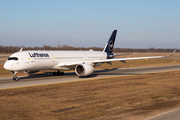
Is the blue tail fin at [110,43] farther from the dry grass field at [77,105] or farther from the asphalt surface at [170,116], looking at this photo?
the asphalt surface at [170,116]

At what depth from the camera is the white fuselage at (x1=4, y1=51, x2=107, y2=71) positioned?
2805 centimetres

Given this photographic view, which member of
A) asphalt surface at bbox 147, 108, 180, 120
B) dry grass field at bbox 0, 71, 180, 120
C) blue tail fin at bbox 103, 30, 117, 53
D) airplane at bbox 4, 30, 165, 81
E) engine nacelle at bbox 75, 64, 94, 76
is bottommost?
dry grass field at bbox 0, 71, 180, 120

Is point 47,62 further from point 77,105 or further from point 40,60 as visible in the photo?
point 77,105

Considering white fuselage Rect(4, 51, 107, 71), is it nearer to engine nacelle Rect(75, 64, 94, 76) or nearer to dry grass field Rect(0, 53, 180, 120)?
engine nacelle Rect(75, 64, 94, 76)

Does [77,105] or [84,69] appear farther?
[84,69]

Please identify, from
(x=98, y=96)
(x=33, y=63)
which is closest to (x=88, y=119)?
(x=98, y=96)

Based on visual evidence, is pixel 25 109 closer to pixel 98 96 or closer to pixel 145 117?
pixel 98 96

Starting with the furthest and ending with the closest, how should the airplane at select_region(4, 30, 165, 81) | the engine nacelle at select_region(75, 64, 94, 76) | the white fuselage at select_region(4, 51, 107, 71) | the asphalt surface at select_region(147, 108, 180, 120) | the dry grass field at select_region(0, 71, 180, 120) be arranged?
the engine nacelle at select_region(75, 64, 94, 76) < the airplane at select_region(4, 30, 165, 81) < the white fuselage at select_region(4, 51, 107, 71) < the dry grass field at select_region(0, 71, 180, 120) < the asphalt surface at select_region(147, 108, 180, 120)

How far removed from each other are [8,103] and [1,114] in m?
3.09

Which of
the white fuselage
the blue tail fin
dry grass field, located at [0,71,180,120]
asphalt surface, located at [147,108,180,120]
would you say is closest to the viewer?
asphalt surface, located at [147,108,180,120]

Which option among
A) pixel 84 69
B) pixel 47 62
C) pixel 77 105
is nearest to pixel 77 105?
pixel 77 105

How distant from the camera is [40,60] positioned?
30.2m

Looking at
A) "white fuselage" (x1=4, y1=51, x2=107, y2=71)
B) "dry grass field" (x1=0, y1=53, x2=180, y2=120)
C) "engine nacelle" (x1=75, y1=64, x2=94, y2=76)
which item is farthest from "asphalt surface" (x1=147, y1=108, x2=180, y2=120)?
"white fuselage" (x1=4, y1=51, x2=107, y2=71)

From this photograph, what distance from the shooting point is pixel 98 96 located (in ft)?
60.5
